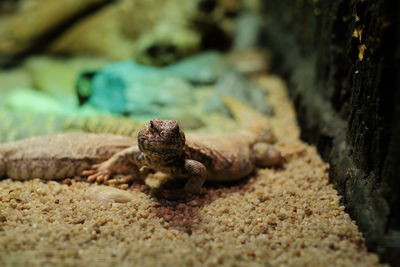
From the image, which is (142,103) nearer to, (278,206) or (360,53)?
(278,206)

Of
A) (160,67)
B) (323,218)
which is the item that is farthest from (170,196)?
(160,67)

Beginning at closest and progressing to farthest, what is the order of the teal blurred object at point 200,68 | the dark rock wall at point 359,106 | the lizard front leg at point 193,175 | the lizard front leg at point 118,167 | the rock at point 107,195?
1. the dark rock wall at point 359,106
2. the rock at point 107,195
3. the lizard front leg at point 193,175
4. the lizard front leg at point 118,167
5. the teal blurred object at point 200,68

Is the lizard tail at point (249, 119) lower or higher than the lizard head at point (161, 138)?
higher

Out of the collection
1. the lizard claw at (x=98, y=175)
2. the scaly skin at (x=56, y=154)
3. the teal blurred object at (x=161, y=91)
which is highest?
the teal blurred object at (x=161, y=91)

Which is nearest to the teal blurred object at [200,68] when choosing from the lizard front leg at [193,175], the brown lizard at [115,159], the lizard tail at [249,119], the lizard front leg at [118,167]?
the lizard tail at [249,119]

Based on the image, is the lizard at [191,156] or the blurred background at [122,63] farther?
the blurred background at [122,63]

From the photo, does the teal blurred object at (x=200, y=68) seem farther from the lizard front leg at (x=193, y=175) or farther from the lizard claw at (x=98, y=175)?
the lizard front leg at (x=193, y=175)

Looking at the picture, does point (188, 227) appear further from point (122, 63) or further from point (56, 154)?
point (122, 63)

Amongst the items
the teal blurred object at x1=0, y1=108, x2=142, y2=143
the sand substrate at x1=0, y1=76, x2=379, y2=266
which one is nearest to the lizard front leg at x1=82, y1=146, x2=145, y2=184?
the sand substrate at x1=0, y1=76, x2=379, y2=266
